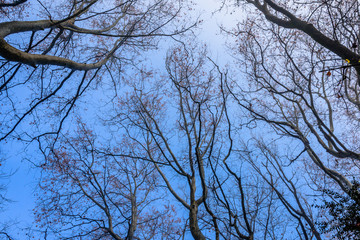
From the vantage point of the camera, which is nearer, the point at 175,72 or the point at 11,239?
the point at 11,239

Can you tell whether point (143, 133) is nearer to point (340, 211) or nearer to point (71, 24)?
point (71, 24)

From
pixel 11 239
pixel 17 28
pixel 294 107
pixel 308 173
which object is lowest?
pixel 11 239

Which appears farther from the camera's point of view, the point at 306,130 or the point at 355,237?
the point at 306,130

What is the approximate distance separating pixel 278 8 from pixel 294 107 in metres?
3.63

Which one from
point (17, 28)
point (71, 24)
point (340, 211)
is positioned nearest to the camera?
point (340, 211)

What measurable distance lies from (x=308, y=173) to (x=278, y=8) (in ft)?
19.6

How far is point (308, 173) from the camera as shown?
7.66m

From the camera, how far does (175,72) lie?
7270 millimetres

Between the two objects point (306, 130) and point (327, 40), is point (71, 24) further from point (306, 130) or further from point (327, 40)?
point (306, 130)

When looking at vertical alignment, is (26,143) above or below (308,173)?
above

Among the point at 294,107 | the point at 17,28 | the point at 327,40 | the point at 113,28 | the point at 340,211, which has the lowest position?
the point at 340,211

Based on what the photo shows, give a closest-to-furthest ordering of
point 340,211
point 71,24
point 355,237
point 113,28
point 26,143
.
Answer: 1. point 355,237
2. point 340,211
3. point 26,143
4. point 71,24
5. point 113,28

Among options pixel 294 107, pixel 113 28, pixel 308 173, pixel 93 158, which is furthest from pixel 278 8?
pixel 93 158

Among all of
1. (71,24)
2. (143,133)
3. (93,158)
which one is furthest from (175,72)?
(93,158)
